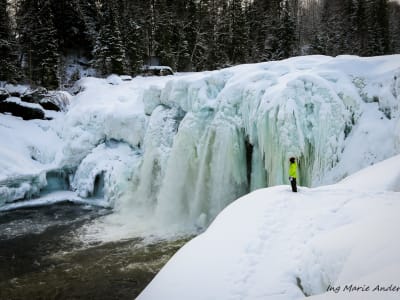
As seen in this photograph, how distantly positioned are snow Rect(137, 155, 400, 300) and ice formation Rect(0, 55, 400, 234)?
12.2 feet

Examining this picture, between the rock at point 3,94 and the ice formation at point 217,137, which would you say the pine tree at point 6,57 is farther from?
the ice formation at point 217,137

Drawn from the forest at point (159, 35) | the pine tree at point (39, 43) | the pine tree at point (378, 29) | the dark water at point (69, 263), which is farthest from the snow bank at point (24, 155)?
the pine tree at point (378, 29)

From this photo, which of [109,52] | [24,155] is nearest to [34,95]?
[24,155]

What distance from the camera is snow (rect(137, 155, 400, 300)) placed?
11.3 feet

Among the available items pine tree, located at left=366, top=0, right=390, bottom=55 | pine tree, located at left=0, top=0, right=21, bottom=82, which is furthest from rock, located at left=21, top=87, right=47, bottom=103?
pine tree, located at left=366, top=0, right=390, bottom=55

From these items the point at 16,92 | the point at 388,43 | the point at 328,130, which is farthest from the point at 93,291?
the point at 388,43

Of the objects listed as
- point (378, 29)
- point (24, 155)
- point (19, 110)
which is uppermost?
point (378, 29)

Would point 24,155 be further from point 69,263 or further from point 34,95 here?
point 69,263

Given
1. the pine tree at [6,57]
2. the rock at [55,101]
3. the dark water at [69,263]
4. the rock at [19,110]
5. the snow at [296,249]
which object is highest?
the pine tree at [6,57]

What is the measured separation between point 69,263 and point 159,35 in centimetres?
2528

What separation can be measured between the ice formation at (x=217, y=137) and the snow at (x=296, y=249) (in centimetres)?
371

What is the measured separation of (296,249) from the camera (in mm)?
4398

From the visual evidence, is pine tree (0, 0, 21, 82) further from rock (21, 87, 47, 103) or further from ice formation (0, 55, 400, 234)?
ice formation (0, 55, 400, 234)

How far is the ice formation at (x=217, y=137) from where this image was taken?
9.62 meters
